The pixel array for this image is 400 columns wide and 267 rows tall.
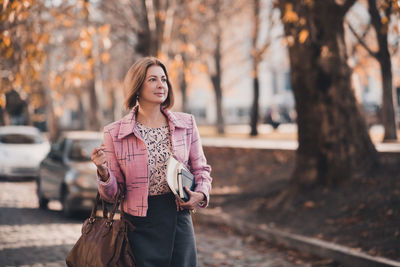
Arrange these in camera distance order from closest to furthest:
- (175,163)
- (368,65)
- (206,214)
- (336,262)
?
(175,163), (336,262), (206,214), (368,65)

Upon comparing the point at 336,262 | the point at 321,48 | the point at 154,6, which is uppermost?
the point at 154,6

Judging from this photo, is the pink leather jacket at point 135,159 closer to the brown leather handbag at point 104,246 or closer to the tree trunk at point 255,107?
the brown leather handbag at point 104,246

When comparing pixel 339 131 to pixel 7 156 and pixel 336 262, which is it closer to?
pixel 336 262

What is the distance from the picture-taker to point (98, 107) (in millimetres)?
28500

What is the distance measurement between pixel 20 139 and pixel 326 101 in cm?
1181

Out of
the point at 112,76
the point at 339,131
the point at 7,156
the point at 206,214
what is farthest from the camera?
the point at 112,76

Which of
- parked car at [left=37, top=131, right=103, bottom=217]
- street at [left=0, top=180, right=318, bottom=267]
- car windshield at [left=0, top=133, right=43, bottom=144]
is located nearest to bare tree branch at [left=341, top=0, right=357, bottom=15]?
street at [left=0, top=180, right=318, bottom=267]

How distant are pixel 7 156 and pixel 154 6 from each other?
6690 mm

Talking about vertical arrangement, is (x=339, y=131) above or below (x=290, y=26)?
below

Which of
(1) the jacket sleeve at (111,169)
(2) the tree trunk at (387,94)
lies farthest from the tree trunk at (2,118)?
(1) the jacket sleeve at (111,169)

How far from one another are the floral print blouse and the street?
3.98 meters

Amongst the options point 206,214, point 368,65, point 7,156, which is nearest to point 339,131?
point 206,214

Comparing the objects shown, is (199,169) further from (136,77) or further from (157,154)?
(136,77)

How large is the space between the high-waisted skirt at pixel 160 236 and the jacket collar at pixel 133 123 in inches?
16.7
